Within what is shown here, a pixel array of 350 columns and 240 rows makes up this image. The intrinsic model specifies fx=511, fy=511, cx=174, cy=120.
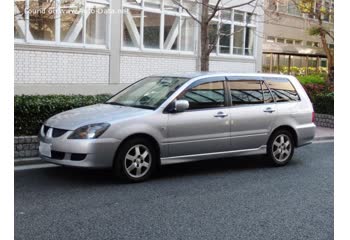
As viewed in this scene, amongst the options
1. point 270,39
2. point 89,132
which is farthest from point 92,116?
point 270,39

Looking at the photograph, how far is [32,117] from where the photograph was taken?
908cm

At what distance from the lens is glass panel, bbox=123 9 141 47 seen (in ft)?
64.0

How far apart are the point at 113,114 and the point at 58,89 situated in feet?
33.2

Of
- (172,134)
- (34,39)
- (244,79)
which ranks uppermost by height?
(34,39)

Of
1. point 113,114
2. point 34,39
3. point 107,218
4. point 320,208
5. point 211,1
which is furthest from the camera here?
point 211,1

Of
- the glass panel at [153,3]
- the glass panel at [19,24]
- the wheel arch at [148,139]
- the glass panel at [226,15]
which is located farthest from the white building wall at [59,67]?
the wheel arch at [148,139]

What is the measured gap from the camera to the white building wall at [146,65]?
63.8 ft

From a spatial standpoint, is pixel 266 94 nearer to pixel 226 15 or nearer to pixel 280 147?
pixel 280 147

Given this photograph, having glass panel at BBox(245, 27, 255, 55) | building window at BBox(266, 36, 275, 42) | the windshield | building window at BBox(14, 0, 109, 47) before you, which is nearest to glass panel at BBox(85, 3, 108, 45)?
building window at BBox(14, 0, 109, 47)

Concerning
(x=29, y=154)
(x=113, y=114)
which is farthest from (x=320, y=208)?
(x=29, y=154)

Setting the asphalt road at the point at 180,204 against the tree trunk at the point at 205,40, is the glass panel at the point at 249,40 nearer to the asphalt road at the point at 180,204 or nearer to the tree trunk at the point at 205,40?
the tree trunk at the point at 205,40

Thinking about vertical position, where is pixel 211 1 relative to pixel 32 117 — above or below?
above

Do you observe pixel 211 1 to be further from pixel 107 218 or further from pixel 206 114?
pixel 107 218

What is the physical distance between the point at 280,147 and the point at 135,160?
304 cm
